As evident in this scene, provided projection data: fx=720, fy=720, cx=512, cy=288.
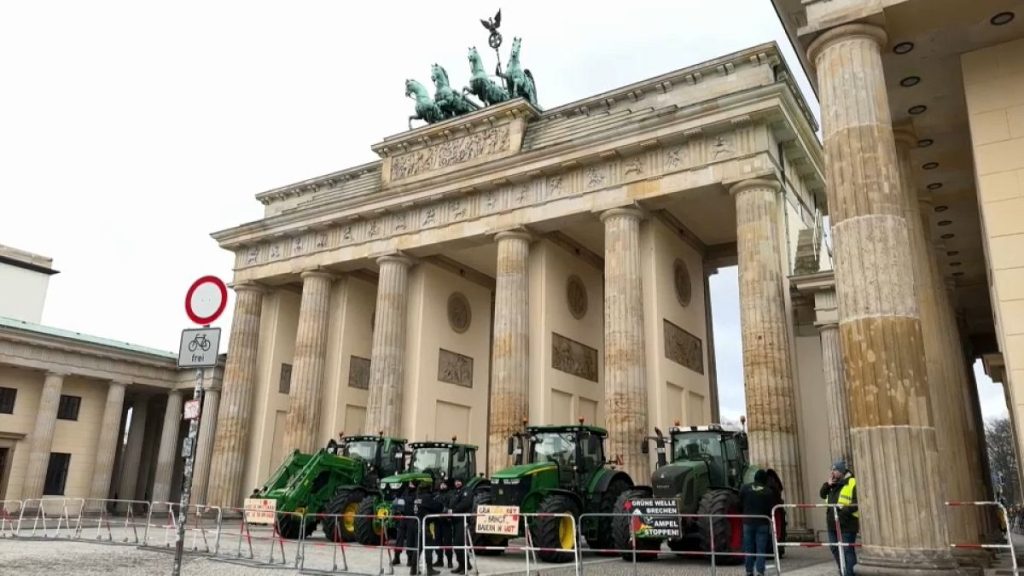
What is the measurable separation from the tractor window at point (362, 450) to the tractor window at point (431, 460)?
72.5 inches

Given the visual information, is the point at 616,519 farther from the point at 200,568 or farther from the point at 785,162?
the point at 785,162

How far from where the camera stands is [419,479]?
15.2m

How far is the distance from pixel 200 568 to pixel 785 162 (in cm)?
1953

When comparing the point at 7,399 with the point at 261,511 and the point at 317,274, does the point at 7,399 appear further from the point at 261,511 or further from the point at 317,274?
the point at 261,511

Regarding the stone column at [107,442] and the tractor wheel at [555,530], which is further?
the stone column at [107,442]

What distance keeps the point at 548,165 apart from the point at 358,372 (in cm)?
1280

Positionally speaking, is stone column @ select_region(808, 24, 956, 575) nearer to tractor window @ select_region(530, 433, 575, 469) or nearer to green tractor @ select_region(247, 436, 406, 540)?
tractor window @ select_region(530, 433, 575, 469)

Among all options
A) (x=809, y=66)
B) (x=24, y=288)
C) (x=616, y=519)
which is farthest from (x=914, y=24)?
(x=24, y=288)

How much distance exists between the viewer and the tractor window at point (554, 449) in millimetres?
14711

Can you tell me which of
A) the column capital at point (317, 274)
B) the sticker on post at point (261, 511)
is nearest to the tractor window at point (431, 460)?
the sticker on post at point (261, 511)

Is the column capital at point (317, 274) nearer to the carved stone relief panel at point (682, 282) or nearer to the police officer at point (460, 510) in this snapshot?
the carved stone relief panel at point (682, 282)

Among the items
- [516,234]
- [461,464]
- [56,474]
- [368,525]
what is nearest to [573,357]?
[516,234]

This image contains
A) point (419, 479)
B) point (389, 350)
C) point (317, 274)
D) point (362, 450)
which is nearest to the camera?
point (419, 479)

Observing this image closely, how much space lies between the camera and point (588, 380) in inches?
1043
